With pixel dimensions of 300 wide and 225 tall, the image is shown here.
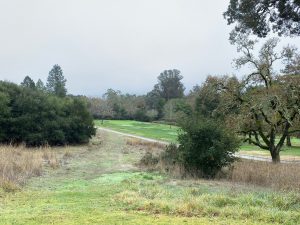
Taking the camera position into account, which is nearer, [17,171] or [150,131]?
[17,171]

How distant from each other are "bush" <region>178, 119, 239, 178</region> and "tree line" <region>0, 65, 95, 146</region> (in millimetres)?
16818

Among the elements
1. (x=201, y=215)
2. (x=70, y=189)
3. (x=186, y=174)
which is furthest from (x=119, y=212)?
(x=186, y=174)

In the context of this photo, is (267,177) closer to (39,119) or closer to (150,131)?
(39,119)

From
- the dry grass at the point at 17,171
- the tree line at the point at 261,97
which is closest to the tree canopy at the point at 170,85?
the tree line at the point at 261,97

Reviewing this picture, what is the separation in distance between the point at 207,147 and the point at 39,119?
1949 cm

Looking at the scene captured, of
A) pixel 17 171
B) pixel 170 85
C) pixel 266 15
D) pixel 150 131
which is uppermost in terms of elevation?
pixel 170 85

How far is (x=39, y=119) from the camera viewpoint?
113 feet

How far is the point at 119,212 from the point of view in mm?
8969

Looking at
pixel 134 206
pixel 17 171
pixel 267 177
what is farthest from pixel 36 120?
pixel 134 206

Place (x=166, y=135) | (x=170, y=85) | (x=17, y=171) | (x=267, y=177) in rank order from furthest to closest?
(x=170, y=85), (x=166, y=135), (x=267, y=177), (x=17, y=171)

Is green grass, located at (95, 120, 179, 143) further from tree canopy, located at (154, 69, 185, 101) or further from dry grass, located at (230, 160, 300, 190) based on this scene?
tree canopy, located at (154, 69, 185, 101)

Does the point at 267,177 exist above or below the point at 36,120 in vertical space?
below

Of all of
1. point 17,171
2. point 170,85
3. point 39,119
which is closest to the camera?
point 17,171

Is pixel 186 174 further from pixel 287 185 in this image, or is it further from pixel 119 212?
pixel 119 212
